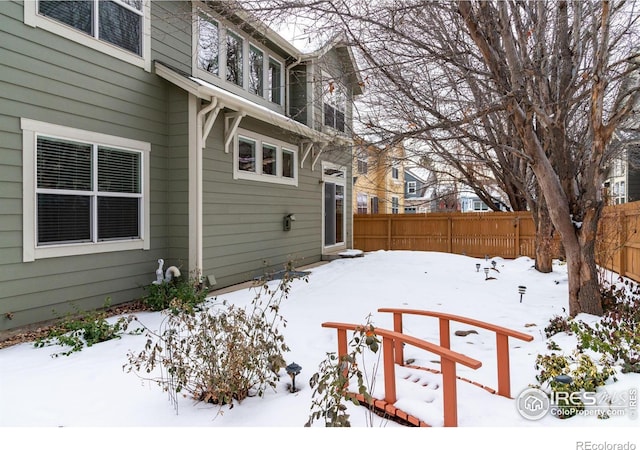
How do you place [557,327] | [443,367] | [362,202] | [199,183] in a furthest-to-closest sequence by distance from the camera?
[362,202] → [199,183] → [557,327] → [443,367]

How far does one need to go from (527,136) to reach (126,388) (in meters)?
5.20

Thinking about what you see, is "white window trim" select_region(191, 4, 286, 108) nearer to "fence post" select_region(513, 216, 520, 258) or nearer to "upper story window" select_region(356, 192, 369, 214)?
"fence post" select_region(513, 216, 520, 258)

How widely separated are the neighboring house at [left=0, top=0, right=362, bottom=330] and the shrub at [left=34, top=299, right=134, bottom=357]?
369mm

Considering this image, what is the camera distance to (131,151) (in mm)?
5871

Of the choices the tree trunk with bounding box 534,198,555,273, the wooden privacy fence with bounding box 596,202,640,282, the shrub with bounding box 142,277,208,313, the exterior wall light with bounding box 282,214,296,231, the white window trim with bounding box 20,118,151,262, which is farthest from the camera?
the tree trunk with bounding box 534,198,555,273

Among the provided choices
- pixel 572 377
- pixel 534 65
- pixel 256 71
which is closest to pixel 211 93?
pixel 256 71

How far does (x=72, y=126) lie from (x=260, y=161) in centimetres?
380

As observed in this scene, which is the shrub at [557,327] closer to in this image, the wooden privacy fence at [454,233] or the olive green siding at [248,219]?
the olive green siding at [248,219]

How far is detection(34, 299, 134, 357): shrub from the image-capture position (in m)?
4.22

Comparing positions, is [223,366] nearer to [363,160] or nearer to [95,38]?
[95,38]

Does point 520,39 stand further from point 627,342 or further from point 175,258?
point 175,258

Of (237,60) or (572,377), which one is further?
(237,60)

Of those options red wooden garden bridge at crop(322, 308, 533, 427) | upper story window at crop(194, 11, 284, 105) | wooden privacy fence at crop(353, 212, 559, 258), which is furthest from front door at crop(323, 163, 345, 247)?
red wooden garden bridge at crop(322, 308, 533, 427)

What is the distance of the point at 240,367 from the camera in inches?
115
